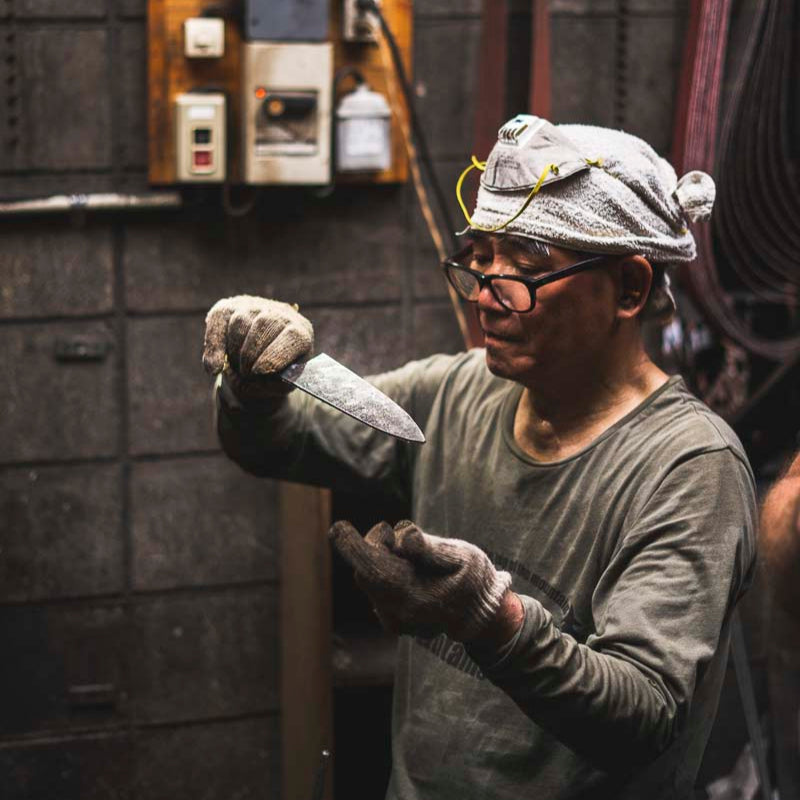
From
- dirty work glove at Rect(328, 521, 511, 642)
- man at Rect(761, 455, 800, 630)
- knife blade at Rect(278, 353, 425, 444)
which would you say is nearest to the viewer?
man at Rect(761, 455, 800, 630)

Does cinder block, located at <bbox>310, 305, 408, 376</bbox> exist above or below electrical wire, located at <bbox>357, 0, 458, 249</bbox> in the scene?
below

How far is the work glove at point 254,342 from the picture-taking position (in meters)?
1.93

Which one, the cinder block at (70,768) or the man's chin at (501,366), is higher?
the man's chin at (501,366)

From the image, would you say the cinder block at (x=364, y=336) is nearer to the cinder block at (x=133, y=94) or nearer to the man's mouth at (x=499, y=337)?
the cinder block at (x=133, y=94)

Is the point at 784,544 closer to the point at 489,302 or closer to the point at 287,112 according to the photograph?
the point at 489,302

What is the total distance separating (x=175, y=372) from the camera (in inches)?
137

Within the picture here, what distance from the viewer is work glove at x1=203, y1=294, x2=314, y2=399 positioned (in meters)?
1.93

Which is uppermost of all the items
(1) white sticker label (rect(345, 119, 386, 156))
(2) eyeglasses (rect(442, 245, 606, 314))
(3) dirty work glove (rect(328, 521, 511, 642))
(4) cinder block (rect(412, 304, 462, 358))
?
(1) white sticker label (rect(345, 119, 386, 156))

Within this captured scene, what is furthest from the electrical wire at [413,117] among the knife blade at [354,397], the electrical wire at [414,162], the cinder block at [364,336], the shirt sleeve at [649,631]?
the shirt sleeve at [649,631]

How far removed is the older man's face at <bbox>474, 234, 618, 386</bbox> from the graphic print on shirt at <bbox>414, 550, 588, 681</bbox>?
0.32 metres

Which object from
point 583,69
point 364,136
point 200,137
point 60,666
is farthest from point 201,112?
point 60,666

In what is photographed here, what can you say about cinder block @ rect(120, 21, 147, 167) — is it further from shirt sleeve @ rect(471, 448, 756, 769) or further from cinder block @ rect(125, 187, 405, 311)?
shirt sleeve @ rect(471, 448, 756, 769)

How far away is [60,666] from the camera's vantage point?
3.54m

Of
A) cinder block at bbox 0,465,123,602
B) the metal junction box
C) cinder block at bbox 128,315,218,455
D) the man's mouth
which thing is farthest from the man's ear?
cinder block at bbox 0,465,123,602
